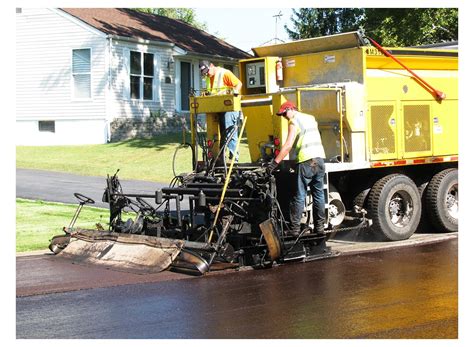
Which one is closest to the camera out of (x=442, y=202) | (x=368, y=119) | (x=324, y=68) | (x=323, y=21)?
(x=368, y=119)

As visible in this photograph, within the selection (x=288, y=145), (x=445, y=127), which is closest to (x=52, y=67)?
(x=445, y=127)

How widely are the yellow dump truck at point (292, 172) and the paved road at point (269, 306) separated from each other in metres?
0.61

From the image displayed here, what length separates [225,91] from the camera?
11.2m

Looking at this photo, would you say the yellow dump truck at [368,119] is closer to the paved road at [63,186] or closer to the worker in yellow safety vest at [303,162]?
the worker in yellow safety vest at [303,162]

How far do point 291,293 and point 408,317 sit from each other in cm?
146

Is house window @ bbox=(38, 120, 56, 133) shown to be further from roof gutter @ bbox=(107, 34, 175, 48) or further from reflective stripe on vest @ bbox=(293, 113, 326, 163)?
reflective stripe on vest @ bbox=(293, 113, 326, 163)

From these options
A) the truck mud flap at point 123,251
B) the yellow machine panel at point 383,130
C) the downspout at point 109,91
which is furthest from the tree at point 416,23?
the truck mud flap at point 123,251

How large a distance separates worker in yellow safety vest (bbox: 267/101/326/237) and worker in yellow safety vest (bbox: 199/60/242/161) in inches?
36.1

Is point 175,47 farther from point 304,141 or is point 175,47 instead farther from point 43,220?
point 304,141

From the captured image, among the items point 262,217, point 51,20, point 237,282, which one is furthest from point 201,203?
point 51,20

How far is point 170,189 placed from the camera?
10.4 meters

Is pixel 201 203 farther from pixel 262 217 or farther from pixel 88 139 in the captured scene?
pixel 88 139

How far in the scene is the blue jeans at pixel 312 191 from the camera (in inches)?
396

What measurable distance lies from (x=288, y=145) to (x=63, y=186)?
9287 mm
